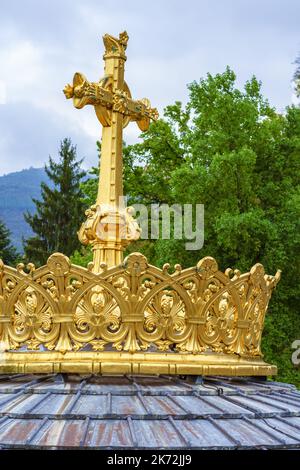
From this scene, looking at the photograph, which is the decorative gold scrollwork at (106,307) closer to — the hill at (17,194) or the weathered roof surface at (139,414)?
the weathered roof surface at (139,414)

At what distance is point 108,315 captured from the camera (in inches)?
185

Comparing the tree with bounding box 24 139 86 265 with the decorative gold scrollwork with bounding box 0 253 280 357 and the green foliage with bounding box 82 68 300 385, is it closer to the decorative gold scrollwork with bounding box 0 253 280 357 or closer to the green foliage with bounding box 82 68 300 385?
the green foliage with bounding box 82 68 300 385

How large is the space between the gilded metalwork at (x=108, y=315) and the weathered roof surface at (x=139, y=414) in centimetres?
16

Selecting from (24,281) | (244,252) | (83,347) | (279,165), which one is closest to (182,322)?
(83,347)

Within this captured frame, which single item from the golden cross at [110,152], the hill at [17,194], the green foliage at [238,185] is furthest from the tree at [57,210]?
the hill at [17,194]

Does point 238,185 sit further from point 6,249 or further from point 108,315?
point 6,249

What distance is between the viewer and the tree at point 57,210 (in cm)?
3419

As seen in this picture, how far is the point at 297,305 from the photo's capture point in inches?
765

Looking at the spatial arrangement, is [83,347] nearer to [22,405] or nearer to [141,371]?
[141,371]

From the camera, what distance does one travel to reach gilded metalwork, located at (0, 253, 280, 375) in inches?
183

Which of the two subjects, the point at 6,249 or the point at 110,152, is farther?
the point at 6,249

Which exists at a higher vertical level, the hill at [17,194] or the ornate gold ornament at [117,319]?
the hill at [17,194]

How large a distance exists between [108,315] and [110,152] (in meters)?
1.65

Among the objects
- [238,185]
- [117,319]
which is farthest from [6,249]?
[117,319]
